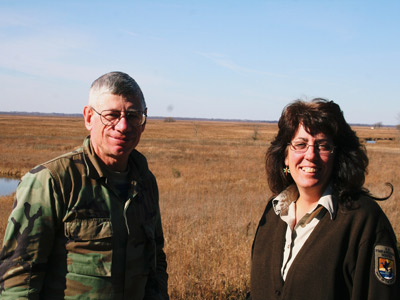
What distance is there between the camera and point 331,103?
240cm

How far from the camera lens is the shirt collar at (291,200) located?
2.26 metres

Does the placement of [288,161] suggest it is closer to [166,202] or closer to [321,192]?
[321,192]

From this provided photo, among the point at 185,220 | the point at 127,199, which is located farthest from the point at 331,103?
the point at 185,220

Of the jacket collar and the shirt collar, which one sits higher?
the jacket collar

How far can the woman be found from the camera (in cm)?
203

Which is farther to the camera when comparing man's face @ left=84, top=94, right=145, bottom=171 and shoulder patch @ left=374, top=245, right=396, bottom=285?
man's face @ left=84, top=94, right=145, bottom=171

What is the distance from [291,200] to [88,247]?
4.78 ft

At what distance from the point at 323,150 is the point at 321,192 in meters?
0.28

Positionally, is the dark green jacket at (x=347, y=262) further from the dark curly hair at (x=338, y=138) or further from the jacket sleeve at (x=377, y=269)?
the dark curly hair at (x=338, y=138)

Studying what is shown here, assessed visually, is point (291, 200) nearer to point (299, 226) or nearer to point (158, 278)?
point (299, 226)

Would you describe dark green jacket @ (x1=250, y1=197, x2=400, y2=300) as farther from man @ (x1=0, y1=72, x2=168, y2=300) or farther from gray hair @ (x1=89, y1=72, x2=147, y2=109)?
gray hair @ (x1=89, y1=72, x2=147, y2=109)

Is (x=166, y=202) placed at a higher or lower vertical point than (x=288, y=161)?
lower

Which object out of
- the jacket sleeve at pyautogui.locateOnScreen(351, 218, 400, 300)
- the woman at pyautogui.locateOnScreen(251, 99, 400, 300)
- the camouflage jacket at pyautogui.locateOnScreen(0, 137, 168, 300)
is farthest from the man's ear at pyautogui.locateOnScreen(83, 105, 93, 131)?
the jacket sleeve at pyautogui.locateOnScreen(351, 218, 400, 300)

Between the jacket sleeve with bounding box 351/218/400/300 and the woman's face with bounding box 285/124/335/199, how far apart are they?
48cm
